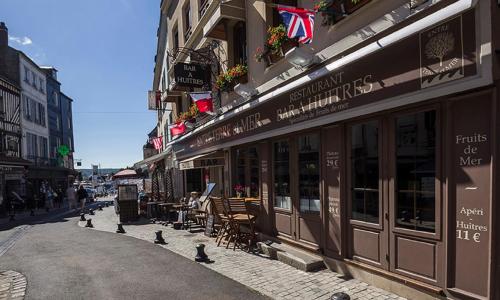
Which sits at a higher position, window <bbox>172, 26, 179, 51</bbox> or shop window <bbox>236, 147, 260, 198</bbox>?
window <bbox>172, 26, 179, 51</bbox>

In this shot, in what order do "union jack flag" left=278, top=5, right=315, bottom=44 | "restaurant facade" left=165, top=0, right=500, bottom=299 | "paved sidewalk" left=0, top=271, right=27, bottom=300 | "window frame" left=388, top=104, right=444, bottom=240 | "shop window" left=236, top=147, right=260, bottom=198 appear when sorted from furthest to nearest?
"shop window" left=236, top=147, right=260, bottom=198
"union jack flag" left=278, top=5, right=315, bottom=44
"paved sidewalk" left=0, top=271, right=27, bottom=300
"window frame" left=388, top=104, right=444, bottom=240
"restaurant facade" left=165, top=0, right=500, bottom=299

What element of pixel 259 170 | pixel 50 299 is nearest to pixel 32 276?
pixel 50 299

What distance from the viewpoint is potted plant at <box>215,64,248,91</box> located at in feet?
30.6

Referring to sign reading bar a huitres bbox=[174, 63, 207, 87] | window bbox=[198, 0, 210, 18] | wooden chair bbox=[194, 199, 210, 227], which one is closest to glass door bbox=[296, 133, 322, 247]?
wooden chair bbox=[194, 199, 210, 227]

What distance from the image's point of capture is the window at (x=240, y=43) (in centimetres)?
1002

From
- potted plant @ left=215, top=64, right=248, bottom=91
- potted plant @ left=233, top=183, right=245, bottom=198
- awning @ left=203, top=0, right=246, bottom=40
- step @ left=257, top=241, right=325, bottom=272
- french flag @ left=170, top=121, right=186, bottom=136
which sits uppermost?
awning @ left=203, top=0, right=246, bottom=40

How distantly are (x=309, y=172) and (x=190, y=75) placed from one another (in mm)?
6268

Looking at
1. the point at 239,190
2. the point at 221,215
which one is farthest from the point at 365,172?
the point at 239,190

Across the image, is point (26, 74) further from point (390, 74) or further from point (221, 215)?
point (390, 74)

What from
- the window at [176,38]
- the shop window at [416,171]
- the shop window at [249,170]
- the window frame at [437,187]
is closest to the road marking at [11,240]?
the shop window at [249,170]

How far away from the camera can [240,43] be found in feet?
34.1

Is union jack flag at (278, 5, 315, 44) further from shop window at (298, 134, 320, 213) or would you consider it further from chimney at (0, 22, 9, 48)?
chimney at (0, 22, 9, 48)

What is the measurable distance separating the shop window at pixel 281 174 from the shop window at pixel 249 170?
2.98 feet

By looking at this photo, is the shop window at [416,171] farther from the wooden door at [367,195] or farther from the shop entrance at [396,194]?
the wooden door at [367,195]
